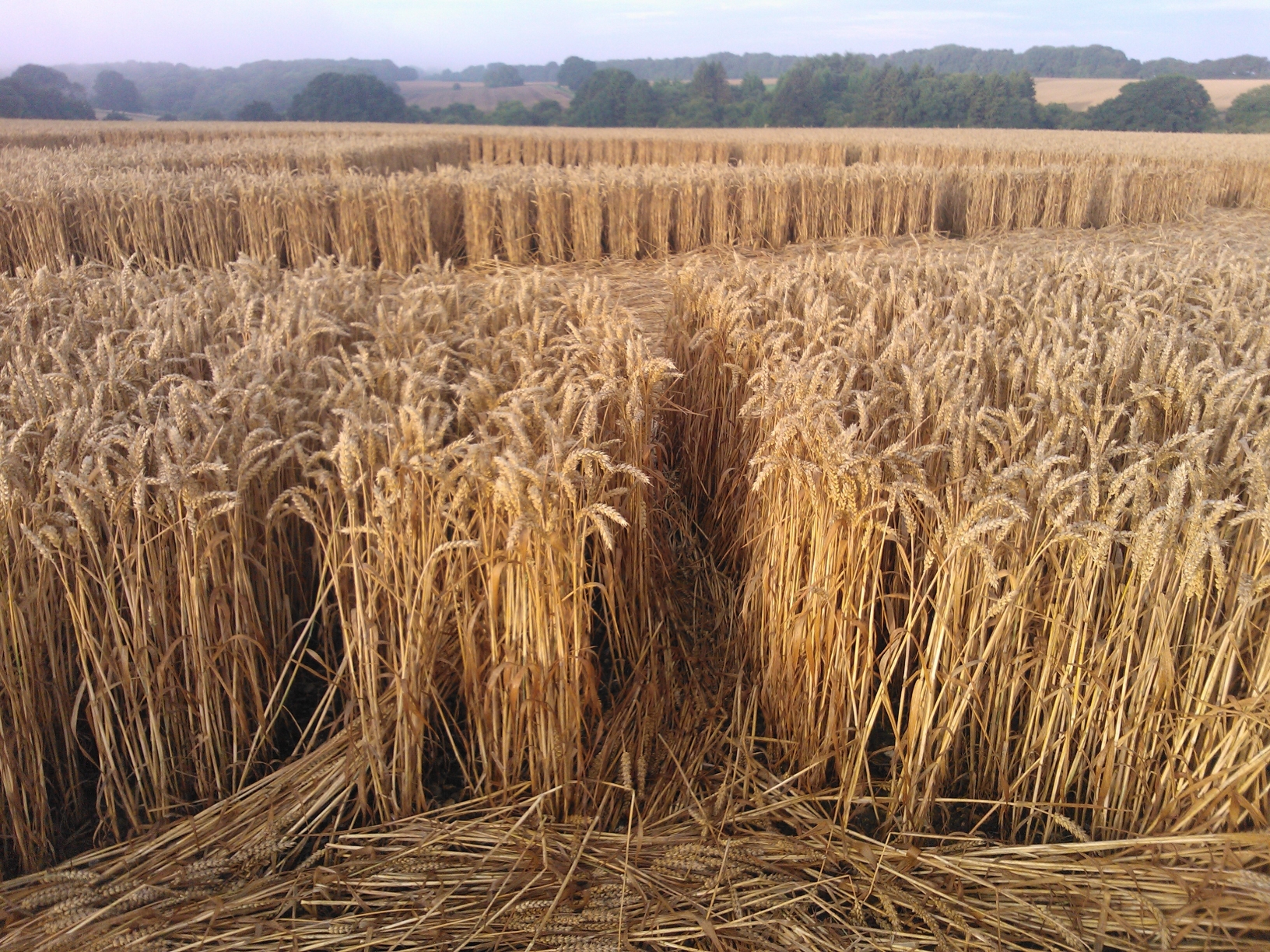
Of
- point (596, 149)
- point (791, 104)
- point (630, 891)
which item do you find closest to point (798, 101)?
point (791, 104)

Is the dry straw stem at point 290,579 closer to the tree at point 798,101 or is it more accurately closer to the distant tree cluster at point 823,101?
the distant tree cluster at point 823,101

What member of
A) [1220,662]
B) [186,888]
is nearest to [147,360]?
[186,888]

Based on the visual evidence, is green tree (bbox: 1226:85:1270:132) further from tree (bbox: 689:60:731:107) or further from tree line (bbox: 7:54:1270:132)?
tree (bbox: 689:60:731:107)

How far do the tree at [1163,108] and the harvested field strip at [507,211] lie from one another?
3340cm

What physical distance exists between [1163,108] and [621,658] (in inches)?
1724

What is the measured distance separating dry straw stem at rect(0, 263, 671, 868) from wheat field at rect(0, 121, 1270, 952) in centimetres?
1

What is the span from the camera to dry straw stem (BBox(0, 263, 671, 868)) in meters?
1.45

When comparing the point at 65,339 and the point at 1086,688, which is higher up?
the point at 65,339

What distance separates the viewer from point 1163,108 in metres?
34.6

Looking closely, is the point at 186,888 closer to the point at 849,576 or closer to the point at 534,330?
the point at 849,576

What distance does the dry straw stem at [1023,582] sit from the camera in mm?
1371

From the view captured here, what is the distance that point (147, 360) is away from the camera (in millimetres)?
2064

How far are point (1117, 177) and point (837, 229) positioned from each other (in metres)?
3.83

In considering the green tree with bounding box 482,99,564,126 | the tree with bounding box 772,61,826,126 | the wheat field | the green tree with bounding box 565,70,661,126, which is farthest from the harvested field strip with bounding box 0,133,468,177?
the tree with bounding box 772,61,826,126
